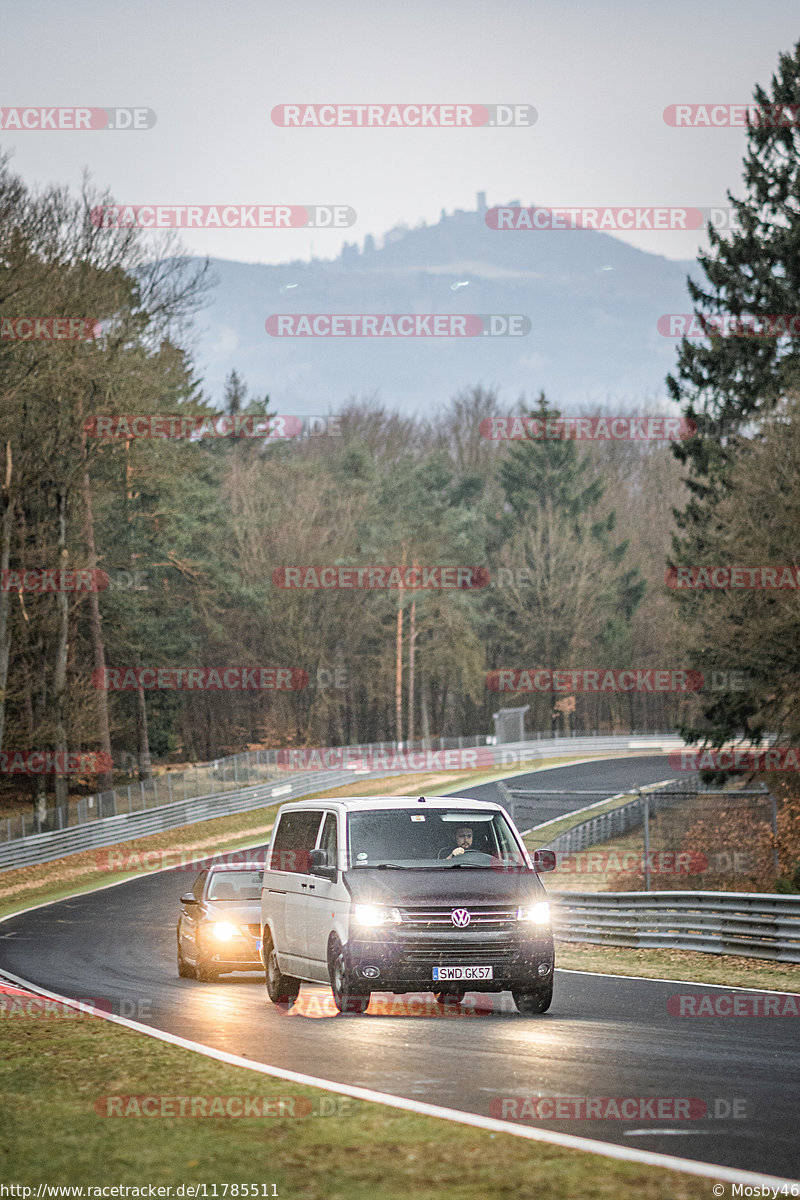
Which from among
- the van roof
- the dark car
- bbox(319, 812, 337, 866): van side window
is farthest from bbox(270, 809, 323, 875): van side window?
the dark car

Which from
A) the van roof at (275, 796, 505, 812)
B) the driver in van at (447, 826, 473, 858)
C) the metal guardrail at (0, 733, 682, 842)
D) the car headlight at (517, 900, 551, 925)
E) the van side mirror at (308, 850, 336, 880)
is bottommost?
the metal guardrail at (0, 733, 682, 842)

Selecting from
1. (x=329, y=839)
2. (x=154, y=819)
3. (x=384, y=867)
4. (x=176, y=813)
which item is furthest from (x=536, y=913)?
(x=176, y=813)

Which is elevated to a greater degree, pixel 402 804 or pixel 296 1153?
pixel 402 804

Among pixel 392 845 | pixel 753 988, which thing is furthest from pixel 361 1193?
pixel 753 988

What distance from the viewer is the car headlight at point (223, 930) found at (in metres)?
17.6

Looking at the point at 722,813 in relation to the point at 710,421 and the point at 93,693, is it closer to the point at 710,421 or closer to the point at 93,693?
the point at 710,421

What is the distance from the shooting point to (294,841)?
48.2 feet

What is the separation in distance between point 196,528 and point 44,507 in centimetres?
1454

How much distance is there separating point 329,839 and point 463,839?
4.10 ft

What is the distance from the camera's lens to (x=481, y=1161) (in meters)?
6.59

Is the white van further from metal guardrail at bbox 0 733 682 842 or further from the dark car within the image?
metal guardrail at bbox 0 733 682 842

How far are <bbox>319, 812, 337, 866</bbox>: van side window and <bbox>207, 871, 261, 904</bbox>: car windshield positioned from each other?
194 inches

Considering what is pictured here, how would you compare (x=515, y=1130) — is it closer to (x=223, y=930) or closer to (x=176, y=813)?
(x=223, y=930)

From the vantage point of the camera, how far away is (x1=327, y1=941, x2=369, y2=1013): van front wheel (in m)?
12.3
